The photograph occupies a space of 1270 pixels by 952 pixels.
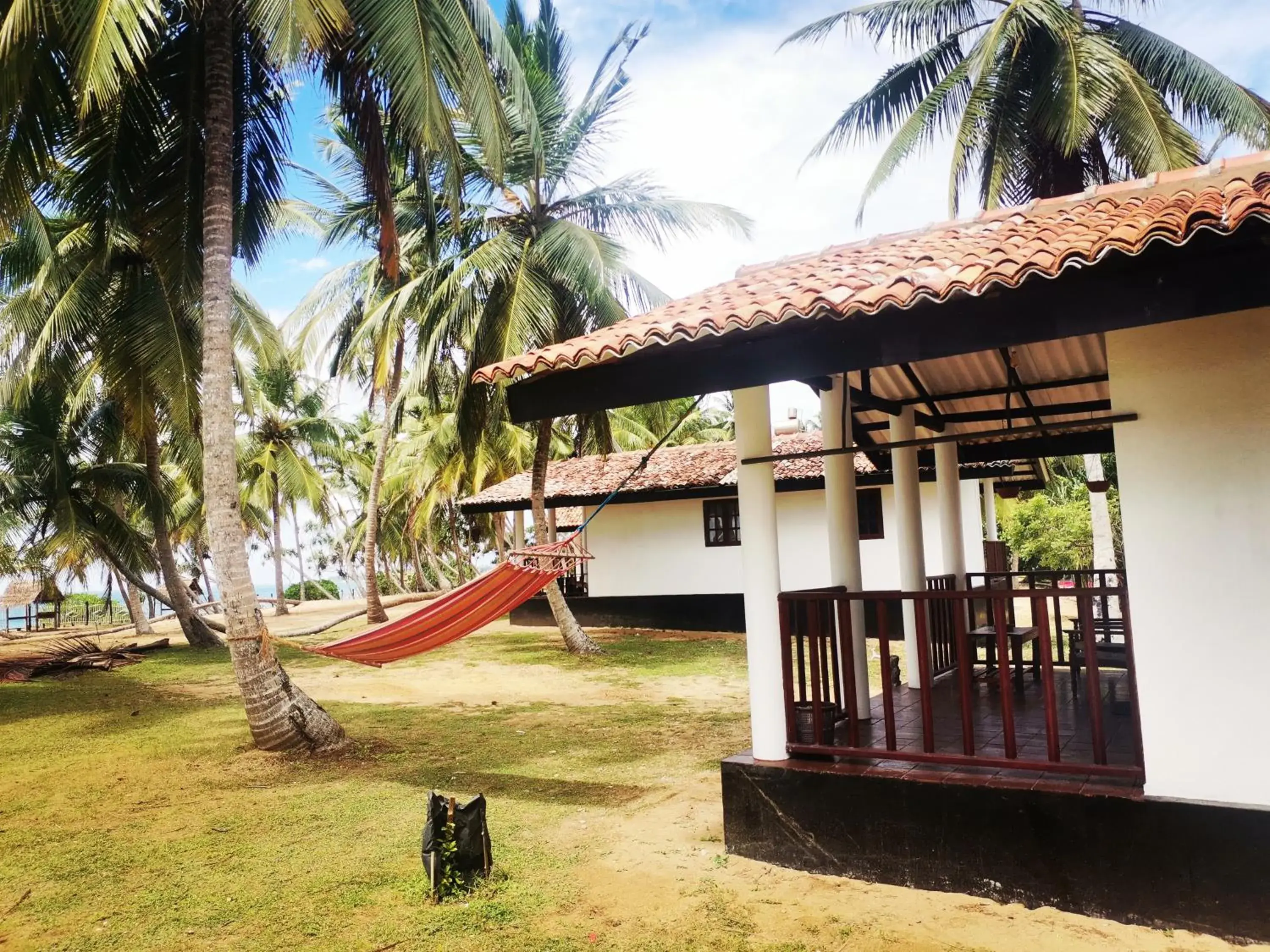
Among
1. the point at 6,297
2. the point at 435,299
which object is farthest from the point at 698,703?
the point at 6,297

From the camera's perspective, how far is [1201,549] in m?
3.30

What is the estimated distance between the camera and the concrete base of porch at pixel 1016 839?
10.4 feet

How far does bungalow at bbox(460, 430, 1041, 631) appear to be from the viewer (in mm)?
14055

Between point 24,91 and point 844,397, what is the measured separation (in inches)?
244

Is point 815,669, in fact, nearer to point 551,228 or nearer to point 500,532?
point 551,228

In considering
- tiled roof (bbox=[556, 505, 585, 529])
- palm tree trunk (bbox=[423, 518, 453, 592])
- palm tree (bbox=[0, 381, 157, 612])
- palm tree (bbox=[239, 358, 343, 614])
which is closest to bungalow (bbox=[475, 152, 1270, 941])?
palm tree (bbox=[0, 381, 157, 612])

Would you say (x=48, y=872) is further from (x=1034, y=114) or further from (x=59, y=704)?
(x=1034, y=114)

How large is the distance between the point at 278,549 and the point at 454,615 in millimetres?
19847

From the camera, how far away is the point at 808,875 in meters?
3.95

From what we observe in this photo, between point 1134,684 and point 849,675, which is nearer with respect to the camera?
point 1134,684

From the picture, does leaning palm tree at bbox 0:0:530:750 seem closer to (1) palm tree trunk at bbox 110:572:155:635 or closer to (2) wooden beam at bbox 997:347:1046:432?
(2) wooden beam at bbox 997:347:1046:432

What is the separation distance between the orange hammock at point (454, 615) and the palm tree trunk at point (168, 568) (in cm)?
890

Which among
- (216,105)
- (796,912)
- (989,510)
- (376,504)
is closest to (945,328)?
(796,912)

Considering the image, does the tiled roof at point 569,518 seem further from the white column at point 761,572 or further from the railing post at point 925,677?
the railing post at point 925,677
